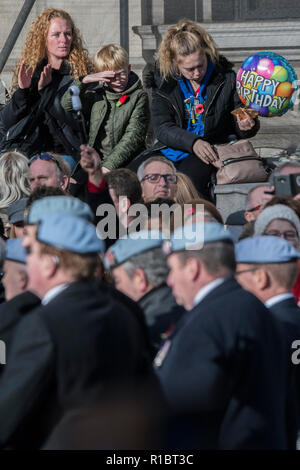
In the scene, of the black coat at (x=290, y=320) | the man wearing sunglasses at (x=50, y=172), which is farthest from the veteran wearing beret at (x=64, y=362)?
the man wearing sunglasses at (x=50, y=172)

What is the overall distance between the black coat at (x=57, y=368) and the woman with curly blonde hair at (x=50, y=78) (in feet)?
14.0

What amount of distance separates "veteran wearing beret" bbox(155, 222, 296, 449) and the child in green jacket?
11.7 feet

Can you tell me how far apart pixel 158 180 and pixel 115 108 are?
1.18 metres

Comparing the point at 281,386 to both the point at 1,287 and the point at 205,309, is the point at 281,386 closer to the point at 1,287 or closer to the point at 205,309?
the point at 205,309

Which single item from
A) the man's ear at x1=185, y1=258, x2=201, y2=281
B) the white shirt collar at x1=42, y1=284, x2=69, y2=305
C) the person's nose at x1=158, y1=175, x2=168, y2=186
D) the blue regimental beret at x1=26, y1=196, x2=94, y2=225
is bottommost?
the person's nose at x1=158, y1=175, x2=168, y2=186

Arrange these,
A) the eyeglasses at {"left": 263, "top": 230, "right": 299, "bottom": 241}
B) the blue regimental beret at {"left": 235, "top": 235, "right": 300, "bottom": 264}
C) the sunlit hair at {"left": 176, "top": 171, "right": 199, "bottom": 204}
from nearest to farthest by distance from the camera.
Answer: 1. the blue regimental beret at {"left": 235, "top": 235, "right": 300, "bottom": 264}
2. the eyeglasses at {"left": 263, "top": 230, "right": 299, "bottom": 241}
3. the sunlit hair at {"left": 176, "top": 171, "right": 199, "bottom": 204}

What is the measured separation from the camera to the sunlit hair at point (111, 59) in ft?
23.6

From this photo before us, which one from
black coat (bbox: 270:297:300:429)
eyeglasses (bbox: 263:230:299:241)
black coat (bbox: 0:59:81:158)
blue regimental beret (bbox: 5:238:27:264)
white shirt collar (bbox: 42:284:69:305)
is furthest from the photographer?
black coat (bbox: 0:59:81:158)

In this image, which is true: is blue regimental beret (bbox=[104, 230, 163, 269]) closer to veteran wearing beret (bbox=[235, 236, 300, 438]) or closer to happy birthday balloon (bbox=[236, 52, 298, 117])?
veteran wearing beret (bbox=[235, 236, 300, 438])

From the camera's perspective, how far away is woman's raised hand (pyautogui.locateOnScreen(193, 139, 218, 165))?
7020 millimetres

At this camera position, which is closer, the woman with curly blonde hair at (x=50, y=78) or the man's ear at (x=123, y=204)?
the man's ear at (x=123, y=204)

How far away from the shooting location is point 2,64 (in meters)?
9.96

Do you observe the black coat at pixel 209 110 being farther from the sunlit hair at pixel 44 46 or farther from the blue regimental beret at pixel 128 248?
the blue regimental beret at pixel 128 248

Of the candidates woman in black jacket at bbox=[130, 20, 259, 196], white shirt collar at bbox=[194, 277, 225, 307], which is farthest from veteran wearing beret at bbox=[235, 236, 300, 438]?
woman in black jacket at bbox=[130, 20, 259, 196]
